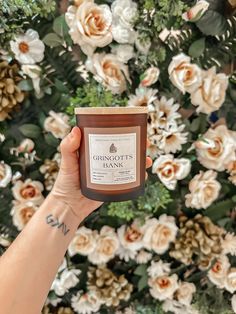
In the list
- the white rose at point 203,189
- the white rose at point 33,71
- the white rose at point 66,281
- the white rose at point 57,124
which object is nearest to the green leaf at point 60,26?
the white rose at point 33,71

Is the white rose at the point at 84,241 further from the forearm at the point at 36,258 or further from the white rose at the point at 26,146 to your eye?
the white rose at the point at 26,146

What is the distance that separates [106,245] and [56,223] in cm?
26

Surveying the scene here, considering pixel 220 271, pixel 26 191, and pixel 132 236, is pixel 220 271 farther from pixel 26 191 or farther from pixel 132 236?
pixel 26 191

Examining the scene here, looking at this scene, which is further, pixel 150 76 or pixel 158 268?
pixel 158 268

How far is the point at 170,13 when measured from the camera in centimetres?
84

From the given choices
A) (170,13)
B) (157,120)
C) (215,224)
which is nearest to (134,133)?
(157,120)

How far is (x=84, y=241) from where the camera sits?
3.18ft

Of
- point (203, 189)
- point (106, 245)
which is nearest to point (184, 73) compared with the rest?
point (203, 189)

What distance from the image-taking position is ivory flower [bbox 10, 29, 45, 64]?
865mm

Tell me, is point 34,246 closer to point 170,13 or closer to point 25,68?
point 25,68

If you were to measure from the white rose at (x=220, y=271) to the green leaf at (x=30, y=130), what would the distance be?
0.67 m

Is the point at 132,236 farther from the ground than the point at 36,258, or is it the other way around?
the point at 36,258

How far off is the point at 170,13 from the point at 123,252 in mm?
708

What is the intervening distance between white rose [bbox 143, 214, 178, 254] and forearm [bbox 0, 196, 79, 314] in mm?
252
